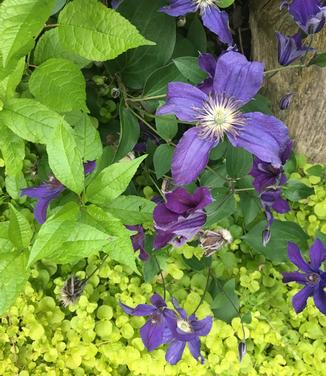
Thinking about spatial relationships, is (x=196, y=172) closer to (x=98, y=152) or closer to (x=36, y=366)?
(x=98, y=152)

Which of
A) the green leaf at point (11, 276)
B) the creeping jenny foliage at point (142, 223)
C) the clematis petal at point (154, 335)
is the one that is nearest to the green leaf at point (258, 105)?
the creeping jenny foliage at point (142, 223)

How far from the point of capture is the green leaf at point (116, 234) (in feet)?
2.44

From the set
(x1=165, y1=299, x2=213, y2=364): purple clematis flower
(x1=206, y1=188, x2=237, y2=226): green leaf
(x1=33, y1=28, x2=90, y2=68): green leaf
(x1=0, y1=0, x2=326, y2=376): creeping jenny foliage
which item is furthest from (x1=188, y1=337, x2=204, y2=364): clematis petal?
(x1=33, y1=28, x2=90, y2=68): green leaf

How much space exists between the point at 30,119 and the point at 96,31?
7.4 inches

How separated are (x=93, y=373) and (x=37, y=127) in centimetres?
63

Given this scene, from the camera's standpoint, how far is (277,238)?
120 centimetres

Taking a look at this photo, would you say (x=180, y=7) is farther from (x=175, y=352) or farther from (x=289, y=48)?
(x=175, y=352)

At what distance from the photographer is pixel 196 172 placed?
2.58 feet

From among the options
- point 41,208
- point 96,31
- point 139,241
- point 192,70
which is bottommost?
point 139,241

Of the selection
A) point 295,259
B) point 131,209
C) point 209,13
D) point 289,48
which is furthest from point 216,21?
point 295,259

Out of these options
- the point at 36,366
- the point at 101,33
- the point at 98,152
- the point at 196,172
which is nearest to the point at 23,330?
the point at 36,366

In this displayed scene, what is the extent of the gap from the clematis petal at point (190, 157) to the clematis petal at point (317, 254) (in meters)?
0.35

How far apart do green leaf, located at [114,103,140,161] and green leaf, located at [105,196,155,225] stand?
19cm

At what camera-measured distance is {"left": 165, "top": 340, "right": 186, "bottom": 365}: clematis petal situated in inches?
41.4
